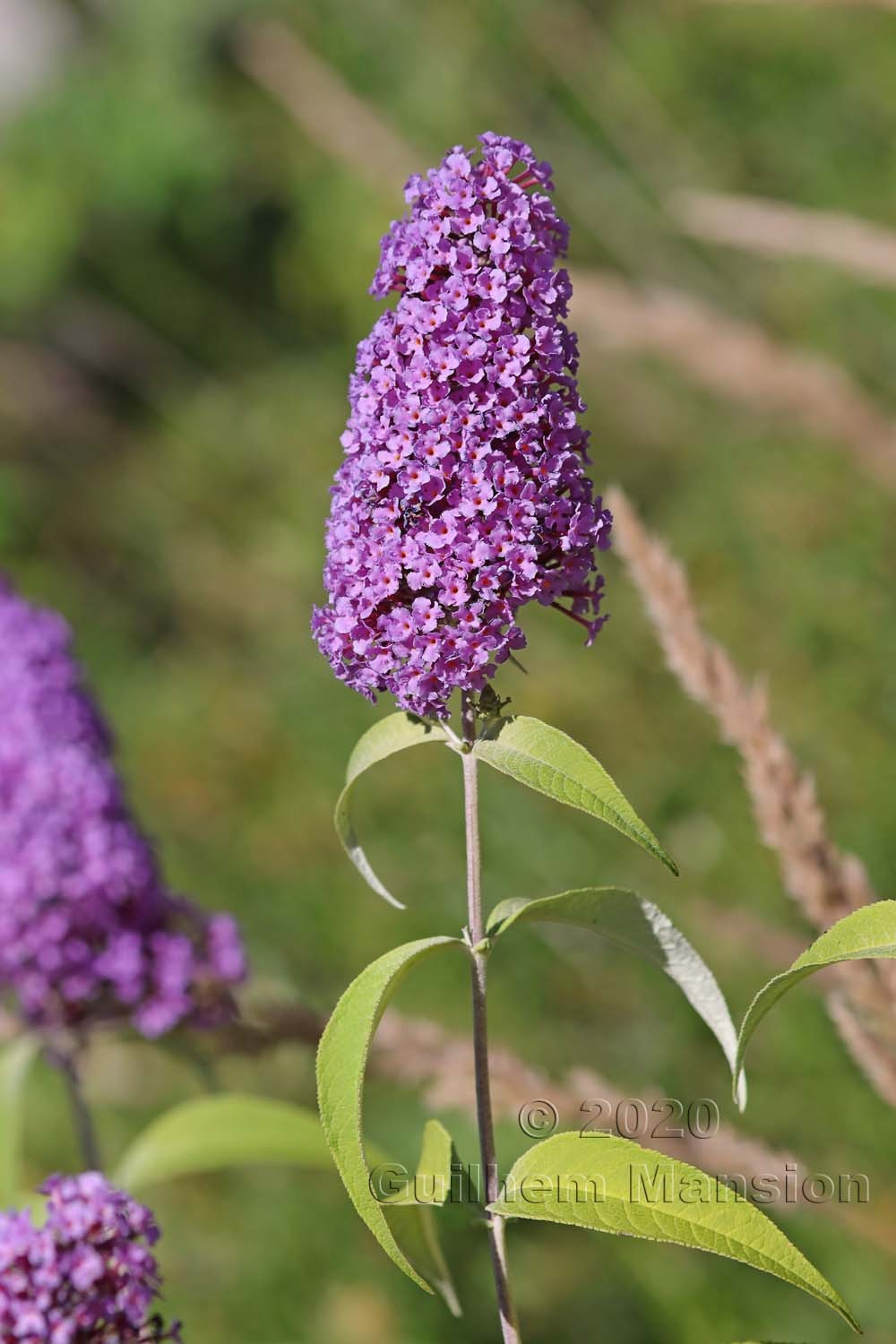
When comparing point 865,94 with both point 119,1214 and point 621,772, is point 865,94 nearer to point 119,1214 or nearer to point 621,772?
point 621,772

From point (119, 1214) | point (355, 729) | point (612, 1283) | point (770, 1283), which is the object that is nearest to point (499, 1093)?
point (119, 1214)

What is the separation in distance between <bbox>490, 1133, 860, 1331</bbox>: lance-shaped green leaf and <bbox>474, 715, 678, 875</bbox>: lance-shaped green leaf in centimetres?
34

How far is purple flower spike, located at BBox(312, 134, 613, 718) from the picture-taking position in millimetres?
1683

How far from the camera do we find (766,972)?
3.70 meters

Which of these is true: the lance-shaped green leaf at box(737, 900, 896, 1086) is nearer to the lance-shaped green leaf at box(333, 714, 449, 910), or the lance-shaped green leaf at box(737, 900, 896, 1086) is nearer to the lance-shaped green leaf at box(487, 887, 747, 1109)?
the lance-shaped green leaf at box(487, 887, 747, 1109)

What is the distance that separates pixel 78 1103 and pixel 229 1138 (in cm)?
49

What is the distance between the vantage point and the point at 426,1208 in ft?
6.76

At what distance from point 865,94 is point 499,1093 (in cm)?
489

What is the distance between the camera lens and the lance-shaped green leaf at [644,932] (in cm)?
171

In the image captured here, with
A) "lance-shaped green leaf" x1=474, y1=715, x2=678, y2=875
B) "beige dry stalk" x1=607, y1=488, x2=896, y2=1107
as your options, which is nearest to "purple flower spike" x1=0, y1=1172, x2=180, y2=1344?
"lance-shaped green leaf" x1=474, y1=715, x2=678, y2=875

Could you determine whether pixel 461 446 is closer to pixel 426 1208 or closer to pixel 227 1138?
pixel 426 1208

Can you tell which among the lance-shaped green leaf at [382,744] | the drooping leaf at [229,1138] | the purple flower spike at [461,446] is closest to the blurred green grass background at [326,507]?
the drooping leaf at [229,1138]

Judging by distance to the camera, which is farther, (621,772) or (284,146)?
(284,146)

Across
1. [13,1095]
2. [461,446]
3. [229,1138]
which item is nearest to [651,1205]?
[461,446]
